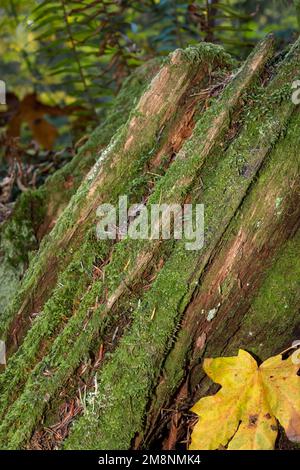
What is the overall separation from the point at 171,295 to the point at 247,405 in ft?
1.82

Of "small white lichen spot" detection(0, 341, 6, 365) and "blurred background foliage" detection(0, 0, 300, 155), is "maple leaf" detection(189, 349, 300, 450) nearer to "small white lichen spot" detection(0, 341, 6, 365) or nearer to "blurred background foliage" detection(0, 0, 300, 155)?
"small white lichen spot" detection(0, 341, 6, 365)

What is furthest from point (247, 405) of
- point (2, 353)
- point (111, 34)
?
point (111, 34)

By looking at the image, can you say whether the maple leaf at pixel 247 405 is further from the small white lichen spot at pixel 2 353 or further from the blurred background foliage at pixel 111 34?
the blurred background foliage at pixel 111 34

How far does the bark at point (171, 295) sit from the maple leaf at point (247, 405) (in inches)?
5.2

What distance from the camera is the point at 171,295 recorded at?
5.97 ft

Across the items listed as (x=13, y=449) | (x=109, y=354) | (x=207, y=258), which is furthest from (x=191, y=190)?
(x=13, y=449)

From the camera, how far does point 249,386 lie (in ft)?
5.95

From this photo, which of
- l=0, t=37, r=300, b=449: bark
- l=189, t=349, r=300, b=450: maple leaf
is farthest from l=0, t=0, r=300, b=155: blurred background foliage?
l=189, t=349, r=300, b=450: maple leaf

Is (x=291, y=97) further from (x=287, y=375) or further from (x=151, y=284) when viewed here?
(x=287, y=375)

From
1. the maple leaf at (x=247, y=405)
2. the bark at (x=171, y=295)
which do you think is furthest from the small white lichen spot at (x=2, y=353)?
the maple leaf at (x=247, y=405)

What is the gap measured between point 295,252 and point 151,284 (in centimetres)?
68

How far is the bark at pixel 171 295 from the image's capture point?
5.74 ft
